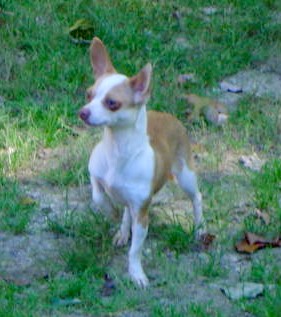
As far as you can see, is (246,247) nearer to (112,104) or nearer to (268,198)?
(268,198)

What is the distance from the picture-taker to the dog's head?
6.01 meters

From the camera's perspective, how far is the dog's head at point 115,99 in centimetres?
601

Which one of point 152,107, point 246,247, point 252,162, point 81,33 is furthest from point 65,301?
point 81,33

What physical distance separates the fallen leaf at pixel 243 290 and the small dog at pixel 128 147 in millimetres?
460

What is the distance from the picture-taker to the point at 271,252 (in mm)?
6789

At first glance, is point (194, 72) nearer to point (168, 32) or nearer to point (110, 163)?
point (168, 32)

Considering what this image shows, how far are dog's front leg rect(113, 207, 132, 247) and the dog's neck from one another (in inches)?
22.9

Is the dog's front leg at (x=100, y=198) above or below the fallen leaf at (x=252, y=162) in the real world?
above

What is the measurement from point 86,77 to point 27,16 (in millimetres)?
1047

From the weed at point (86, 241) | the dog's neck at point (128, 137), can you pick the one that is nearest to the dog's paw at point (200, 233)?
the weed at point (86, 241)

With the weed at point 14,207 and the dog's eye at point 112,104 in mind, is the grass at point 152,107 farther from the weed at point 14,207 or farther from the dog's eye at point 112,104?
the dog's eye at point 112,104

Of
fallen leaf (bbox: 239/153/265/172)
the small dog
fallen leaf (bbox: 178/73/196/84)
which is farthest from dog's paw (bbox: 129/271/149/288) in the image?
fallen leaf (bbox: 178/73/196/84)

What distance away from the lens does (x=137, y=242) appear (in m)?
6.45

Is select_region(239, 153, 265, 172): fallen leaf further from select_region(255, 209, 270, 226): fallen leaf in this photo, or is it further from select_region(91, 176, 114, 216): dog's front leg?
select_region(91, 176, 114, 216): dog's front leg
